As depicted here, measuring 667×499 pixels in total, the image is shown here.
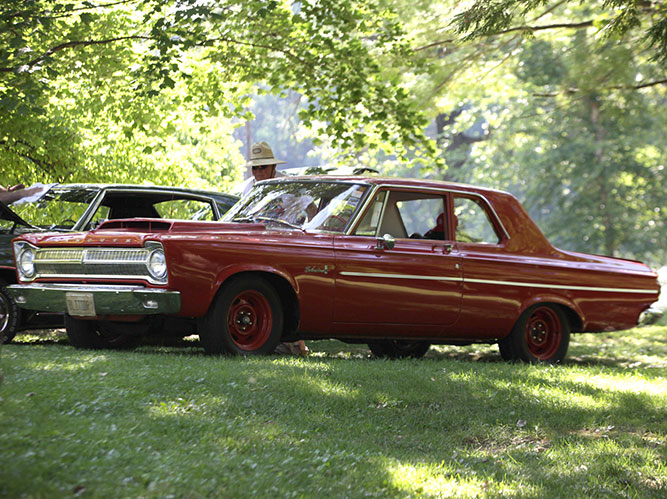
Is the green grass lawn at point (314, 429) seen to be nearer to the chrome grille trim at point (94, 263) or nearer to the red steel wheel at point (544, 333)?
the chrome grille trim at point (94, 263)

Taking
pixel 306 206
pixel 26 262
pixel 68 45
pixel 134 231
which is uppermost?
pixel 68 45

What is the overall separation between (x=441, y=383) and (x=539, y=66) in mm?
27564

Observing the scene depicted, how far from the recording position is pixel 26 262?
27.5 ft

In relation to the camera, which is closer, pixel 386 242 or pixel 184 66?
pixel 386 242

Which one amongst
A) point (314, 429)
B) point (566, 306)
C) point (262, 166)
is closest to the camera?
point (314, 429)

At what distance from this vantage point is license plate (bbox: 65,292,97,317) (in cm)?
768

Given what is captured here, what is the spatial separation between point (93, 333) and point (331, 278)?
247 cm

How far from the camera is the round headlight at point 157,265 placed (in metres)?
7.51

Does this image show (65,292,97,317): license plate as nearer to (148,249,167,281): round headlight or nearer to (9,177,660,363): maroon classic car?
(9,177,660,363): maroon classic car

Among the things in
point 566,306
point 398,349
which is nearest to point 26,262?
point 398,349

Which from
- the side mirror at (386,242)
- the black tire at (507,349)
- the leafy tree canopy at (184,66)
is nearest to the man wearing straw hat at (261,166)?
the leafy tree canopy at (184,66)

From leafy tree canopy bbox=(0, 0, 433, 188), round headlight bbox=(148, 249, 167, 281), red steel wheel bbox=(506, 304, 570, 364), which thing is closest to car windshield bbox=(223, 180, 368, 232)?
round headlight bbox=(148, 249, 167, 281)

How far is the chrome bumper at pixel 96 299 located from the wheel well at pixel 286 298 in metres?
0.90

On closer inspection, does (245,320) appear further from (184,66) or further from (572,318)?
(184,66)
